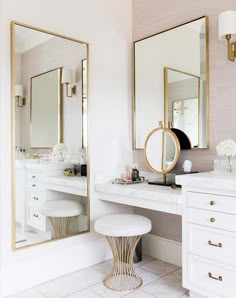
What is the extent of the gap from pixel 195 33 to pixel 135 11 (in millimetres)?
834

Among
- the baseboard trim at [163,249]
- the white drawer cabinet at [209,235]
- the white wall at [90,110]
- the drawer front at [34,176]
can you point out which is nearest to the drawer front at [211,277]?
the white drawer cabinet at [209,235]

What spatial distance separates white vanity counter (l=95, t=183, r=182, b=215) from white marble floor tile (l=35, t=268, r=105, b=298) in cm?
63

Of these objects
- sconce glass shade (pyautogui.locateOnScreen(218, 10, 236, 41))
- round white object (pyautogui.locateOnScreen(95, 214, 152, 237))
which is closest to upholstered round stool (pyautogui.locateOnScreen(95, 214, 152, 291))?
round white object (pyautogui.locateOnScreen(95, 214, 152, 237))

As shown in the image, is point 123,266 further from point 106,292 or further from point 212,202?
point 212,202

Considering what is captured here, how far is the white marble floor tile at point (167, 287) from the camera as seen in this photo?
2162 millimetres

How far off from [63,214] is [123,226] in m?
0.62

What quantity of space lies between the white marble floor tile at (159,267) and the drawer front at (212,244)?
65 centimetres

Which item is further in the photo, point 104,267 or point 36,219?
point 104,267

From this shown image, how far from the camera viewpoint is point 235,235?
1.78 metres

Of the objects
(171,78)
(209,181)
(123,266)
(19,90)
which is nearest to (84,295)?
(123,266)

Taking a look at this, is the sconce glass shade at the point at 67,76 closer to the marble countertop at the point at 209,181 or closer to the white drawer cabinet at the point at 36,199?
the white drawer cabinet at the point at 36,199

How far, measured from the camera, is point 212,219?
1.88 m

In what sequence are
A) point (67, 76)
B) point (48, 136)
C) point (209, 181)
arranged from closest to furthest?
1. point (209, 181)
2. point (48, 136)
3. point (67, 76)

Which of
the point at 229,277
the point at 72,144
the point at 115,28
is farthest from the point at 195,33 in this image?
the point at 229,277
